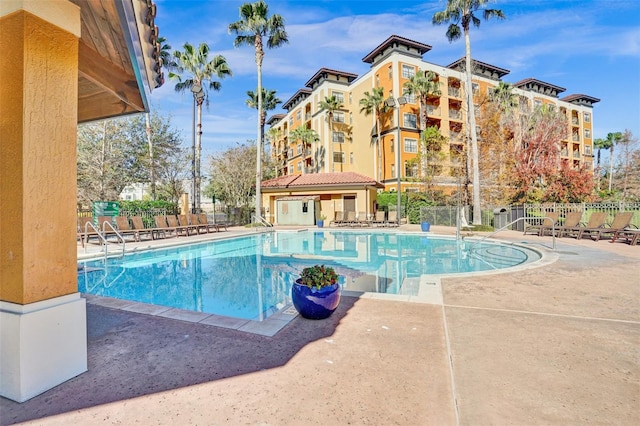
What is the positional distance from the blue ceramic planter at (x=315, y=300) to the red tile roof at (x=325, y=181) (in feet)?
70.8

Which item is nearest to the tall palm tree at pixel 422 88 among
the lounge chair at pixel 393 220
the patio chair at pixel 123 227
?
the lounge chair at pixel 393 220

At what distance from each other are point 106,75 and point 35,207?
2729mm

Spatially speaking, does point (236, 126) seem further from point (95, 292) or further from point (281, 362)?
point (281, 362)

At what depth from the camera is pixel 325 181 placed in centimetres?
2711

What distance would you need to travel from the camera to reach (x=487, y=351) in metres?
3.35

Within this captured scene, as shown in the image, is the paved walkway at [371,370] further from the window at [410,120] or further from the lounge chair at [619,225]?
the window at [410,120]

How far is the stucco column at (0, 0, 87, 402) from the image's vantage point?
254 cm

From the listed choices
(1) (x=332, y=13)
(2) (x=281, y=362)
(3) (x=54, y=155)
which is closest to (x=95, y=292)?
(3) (x=54, y=155)

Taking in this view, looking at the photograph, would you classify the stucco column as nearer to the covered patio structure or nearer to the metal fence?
the covered patio structure

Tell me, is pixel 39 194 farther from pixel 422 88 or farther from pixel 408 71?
pixel 408 71

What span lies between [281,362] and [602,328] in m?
4.11

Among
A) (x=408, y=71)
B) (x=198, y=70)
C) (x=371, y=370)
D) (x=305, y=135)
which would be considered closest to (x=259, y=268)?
(x=371, y=370)

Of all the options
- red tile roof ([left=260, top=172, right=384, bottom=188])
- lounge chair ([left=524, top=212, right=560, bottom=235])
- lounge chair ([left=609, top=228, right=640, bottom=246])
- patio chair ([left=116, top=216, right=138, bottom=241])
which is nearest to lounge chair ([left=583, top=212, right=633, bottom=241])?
lounge chair ([left=609, top=228, right=640, bottom=246])

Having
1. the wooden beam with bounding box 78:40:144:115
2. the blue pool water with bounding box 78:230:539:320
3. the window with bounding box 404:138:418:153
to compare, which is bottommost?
the blue pool water with bounding box 78:230:539:320
